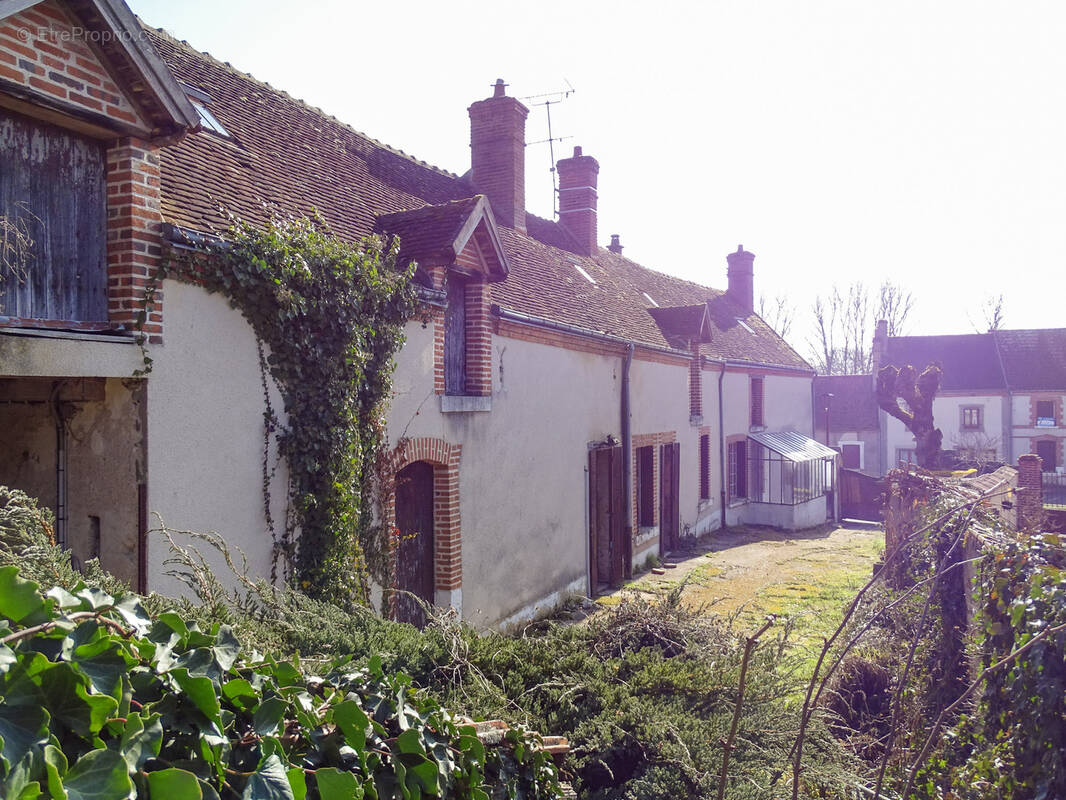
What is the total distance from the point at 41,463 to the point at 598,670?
175 inches

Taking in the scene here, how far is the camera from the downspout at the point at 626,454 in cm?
1343

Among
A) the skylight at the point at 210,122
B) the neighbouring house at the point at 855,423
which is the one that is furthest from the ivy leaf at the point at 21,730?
the neighbouring house at the point at 855,423

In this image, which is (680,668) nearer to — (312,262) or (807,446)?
(312,262)

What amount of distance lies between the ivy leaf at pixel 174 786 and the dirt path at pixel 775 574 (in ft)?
26.4

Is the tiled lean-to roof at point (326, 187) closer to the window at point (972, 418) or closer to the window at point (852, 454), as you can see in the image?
the window at point (852, 454)

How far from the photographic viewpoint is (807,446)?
74.4 feet

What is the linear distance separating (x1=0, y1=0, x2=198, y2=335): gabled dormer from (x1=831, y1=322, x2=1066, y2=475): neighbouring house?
1305 inches

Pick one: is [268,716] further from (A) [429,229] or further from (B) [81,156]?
(A) [429,229]

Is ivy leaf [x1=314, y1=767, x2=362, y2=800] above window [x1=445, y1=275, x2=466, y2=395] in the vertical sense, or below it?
below

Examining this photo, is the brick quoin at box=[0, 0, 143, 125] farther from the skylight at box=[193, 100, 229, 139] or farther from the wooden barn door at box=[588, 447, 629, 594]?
the wooden barn door at box=[588, 447, 629, 594]

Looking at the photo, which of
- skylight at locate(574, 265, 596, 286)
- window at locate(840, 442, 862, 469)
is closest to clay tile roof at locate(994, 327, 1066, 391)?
window at locate(840, 442, 862, 469)

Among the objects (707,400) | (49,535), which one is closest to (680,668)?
(49,535)

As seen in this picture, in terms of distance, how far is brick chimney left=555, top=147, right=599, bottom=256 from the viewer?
60.2 feet

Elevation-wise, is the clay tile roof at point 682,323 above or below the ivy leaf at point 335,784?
above
